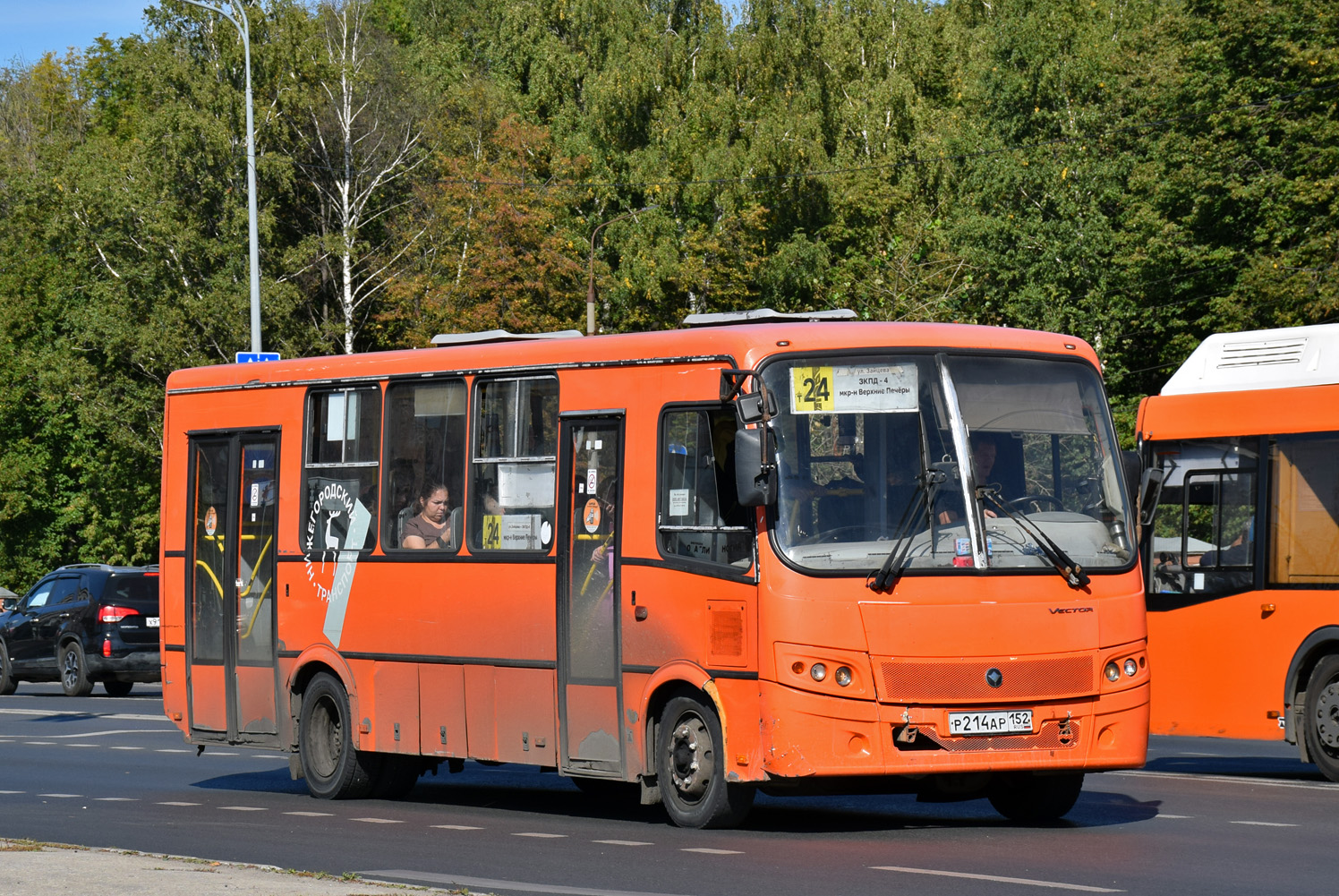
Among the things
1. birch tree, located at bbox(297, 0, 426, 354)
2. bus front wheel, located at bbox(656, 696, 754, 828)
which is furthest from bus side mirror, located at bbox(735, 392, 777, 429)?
birch tree, located at bbox(297, 0, 426, 354)

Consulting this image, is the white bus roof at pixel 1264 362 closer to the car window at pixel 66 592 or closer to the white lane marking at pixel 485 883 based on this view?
the white lane marking at pixel 485 883

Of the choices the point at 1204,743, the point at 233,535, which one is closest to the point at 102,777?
the point at 233,535

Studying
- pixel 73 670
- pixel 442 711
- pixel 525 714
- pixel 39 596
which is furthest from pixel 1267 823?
pixel 39 596

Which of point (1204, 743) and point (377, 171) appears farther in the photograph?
point (377, 171)

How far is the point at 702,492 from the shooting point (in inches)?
470

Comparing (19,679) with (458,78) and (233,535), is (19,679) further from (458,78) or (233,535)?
(458,78)

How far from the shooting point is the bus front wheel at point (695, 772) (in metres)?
11.6

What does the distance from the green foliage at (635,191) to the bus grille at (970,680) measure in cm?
3418

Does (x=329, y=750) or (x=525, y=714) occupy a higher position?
(x=525, y=714)

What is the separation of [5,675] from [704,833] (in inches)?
916

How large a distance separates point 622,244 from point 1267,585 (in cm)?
3887

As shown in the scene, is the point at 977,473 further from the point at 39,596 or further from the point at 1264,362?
the point at 39,596

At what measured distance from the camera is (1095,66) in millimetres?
53438

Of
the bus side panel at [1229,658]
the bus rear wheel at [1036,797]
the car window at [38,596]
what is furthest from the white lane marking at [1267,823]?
the car window at [38,596]
